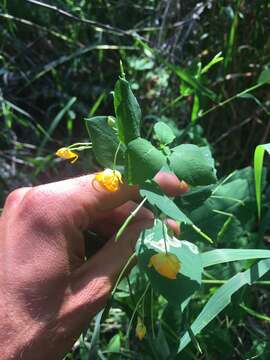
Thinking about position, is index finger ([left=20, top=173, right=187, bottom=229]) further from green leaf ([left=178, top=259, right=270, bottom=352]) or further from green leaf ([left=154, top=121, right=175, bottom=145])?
green leaf ([left=178, top=259, right=270, bottom=352])

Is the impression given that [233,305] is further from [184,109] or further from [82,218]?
[184,109]

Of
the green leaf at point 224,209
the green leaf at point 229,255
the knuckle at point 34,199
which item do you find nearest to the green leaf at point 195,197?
the green leaf at point 224,209

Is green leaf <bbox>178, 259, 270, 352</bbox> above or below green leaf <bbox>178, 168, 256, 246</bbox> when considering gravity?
below

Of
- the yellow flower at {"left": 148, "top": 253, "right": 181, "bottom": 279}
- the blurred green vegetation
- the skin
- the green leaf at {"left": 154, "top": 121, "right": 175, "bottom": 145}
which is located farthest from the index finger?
the blurred green vegetation

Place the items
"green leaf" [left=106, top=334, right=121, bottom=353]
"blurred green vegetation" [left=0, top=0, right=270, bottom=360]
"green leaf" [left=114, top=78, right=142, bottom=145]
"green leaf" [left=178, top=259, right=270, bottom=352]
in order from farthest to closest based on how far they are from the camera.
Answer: "blurred green vegetation" [left=0, top=0, right=270, bottom=360] < "green leaf" [left=106, top=334, right=121, bottom=353] < "green leaf" [left=178, top=259, right=270, bottom=352] < "green leaf" [left=114, top=78, right=142, bottom=145]

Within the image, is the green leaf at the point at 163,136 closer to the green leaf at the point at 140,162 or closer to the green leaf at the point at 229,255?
the green leaf at the point at 140,162

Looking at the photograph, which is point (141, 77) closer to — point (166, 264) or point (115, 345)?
point (115, 345)

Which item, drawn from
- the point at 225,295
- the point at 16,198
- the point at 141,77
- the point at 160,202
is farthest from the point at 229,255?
the point at 141,77
